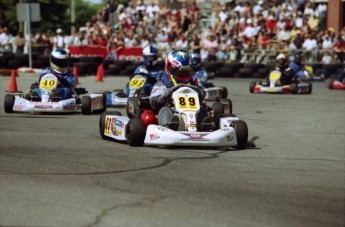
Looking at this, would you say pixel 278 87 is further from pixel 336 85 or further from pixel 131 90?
pixel 131 90

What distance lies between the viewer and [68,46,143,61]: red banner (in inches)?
1297

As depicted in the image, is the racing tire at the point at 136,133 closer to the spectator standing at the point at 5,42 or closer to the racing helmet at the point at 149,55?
the racing helmet at the point at 149,55

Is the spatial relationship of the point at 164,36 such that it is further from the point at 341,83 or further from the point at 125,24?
the point at 341,83

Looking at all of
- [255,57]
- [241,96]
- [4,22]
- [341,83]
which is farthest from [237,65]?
[4,22]

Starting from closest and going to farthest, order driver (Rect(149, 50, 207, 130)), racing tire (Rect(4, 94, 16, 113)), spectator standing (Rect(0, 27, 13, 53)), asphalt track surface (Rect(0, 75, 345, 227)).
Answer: asphalt track surface (Rect(0, 75, 345, 227))
driver (Rect(149, 50, 207, 130))
racing tire (Rect(4, 94, 16, 113))
spectator standing (Rect(0, 27, 13, 53))

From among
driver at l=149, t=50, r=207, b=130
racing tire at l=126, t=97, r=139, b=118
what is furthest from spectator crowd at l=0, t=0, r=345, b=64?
driver at l=149, t=50, r=207, b=130

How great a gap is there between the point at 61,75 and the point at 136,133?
230 inches

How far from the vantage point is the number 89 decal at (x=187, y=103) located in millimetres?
10914

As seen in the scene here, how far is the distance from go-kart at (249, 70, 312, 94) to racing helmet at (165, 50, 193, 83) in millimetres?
11227

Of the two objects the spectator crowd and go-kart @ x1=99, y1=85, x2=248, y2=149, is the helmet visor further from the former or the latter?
the spectator crowd

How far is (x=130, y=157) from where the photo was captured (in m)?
9.60

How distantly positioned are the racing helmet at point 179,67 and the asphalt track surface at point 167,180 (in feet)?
3.61

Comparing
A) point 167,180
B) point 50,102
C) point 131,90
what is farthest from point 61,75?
point 167,180

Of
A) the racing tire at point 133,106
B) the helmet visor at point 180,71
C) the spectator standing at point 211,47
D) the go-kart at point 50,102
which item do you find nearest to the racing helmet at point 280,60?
the go-kart at point 50,102
